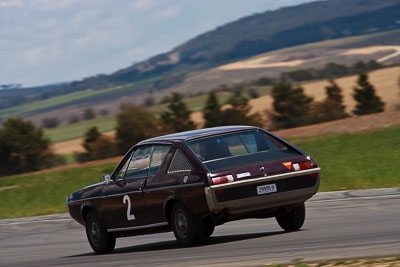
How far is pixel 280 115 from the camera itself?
48125mm

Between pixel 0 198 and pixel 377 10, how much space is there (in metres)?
109

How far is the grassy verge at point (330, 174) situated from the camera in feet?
62.3

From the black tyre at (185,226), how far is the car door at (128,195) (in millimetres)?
668

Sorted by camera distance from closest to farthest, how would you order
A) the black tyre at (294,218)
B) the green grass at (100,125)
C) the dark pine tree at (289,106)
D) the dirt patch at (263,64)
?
the black tyre at (294,218)
the dark pine tree at (289,106)
the green grass at (100,125)
the dirt patch at (263,64)

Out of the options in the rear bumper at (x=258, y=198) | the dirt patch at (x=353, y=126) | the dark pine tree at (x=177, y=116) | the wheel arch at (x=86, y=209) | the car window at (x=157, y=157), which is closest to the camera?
the rear bumper at (x=258, y=198)

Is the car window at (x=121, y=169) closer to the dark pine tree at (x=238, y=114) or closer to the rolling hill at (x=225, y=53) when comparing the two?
the dark pine tree at (x=238, y=114)

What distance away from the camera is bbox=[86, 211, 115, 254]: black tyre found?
11.6m

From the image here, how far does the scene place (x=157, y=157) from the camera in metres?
10.6

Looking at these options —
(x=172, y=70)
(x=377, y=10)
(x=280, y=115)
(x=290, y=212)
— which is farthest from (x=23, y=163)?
(x=172, y=70)

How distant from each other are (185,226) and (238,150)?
123 cm

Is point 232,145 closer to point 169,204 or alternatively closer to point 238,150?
point 238,150

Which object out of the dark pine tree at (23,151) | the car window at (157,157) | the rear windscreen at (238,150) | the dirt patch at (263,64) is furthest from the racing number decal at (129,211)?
the dirt patch at (263,64)

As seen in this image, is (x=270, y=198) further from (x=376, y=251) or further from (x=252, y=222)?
(x=252, y=222)

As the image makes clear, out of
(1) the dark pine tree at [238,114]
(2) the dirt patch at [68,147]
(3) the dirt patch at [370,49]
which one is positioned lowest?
(2) the dirt patch at [68,147]
